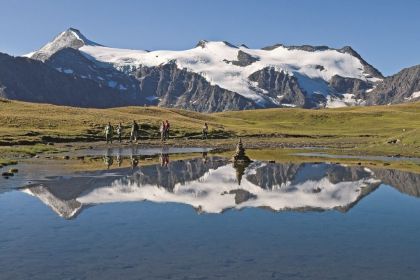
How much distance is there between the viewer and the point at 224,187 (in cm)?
3108

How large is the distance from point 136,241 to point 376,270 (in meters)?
7.55

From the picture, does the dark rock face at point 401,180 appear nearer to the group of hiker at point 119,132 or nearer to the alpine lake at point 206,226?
the alpine lake at point 206,226

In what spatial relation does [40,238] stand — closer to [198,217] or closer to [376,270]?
[198,217]

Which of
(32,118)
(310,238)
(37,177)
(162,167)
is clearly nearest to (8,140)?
(162,167)

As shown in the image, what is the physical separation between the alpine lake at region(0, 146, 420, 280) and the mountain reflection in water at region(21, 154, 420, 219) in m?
0.07

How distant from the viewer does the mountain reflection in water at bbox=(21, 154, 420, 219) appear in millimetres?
25528

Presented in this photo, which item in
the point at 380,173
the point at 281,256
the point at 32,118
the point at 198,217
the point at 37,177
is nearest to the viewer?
the point at 281,256

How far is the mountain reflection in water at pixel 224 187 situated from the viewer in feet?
83.8

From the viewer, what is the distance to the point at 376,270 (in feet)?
49.0

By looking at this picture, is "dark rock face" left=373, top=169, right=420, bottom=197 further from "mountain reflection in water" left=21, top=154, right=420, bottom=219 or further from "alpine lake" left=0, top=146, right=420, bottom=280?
"alpine lake" left=0, top=146, right=420, bottom=280

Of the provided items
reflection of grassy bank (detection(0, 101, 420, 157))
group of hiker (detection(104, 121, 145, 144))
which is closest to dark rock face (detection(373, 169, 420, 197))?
reflection of grassy bank (detection(0, 101, 420, 157))

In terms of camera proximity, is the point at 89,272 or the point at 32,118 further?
the point at 32,118

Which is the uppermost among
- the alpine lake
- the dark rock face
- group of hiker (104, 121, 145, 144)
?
group of hiker (104, 121, 145, 144)

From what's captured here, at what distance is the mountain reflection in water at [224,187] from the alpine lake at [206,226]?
0.23 ft
